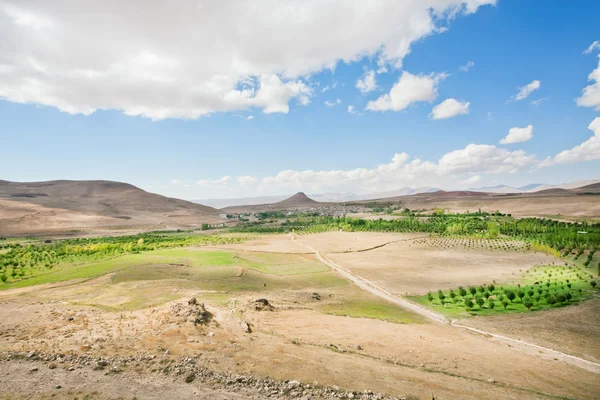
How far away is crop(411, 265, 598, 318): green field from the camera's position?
2853 cm

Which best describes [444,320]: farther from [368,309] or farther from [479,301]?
[368,309]

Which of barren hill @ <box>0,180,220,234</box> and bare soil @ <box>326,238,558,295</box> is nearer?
bare soil @ <box>326,238,558,295</box>

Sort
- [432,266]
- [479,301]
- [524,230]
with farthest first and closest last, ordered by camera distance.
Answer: [524,230] → [432,266] → [479,301]

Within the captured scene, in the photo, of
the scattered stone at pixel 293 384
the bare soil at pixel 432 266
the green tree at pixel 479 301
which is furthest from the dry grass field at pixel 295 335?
the green tree at pixel 479 301

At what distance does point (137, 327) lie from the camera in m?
18.9

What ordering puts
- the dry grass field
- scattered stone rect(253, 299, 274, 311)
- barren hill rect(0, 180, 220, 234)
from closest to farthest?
the dry grass field
scattered stone rect(253, 299, 274, 311)
barren hill rect(0, 180, 220, 234)

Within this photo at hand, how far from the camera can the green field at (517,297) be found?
28.5m

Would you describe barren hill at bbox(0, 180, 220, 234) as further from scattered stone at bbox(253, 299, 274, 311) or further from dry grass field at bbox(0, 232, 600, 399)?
scattered stone at bbox(253, 299, 274, 311)

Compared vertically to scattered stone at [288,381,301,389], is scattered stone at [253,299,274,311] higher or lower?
lower

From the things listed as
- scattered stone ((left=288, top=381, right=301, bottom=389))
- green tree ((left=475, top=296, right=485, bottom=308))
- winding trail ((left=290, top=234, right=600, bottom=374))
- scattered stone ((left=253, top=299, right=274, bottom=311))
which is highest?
scattered stone ((left=288, top=381, right=301, bottom=389))

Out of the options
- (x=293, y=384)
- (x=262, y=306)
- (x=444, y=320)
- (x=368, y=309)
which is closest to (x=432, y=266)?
(x=444, y=320)

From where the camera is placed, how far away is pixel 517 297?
31016 millimetres

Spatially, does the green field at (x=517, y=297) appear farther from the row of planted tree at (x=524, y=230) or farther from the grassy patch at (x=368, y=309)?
the row of planted tree at (x=524, y=230)

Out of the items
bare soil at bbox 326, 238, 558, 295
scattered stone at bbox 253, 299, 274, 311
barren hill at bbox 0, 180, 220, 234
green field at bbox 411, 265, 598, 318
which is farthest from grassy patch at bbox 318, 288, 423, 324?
barren hill at bbox 0, 180, 220, 234
